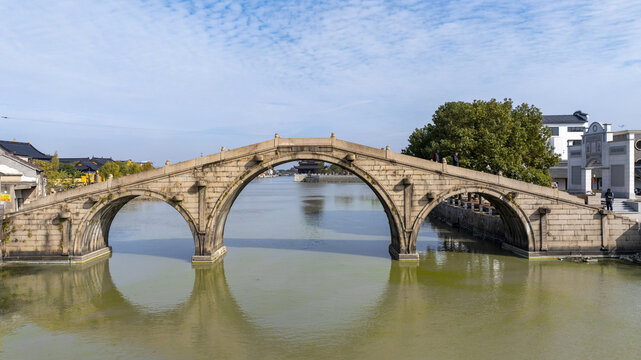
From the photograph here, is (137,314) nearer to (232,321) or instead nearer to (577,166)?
(232,321)

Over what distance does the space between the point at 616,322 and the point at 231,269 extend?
17536 millimetres

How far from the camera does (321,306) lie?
16859 millimetres

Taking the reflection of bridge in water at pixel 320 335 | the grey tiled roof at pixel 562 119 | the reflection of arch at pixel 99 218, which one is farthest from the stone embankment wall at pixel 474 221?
the grey tiled roof at pixel 562 119

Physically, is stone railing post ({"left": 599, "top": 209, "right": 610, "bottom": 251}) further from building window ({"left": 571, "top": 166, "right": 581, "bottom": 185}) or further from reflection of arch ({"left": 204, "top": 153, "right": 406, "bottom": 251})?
building window ({"left": 571, "top": 166, "right": 581, "bottom": 185})

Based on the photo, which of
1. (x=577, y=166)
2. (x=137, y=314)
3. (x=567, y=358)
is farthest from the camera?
(x=577, y=166)

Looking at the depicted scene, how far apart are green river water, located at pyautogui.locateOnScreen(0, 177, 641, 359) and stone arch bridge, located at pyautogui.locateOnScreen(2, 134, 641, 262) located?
1498 mm

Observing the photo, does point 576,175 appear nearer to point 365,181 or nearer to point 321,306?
point 365,181

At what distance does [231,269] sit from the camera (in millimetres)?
22859

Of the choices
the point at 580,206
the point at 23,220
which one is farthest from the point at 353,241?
the point at 23,220

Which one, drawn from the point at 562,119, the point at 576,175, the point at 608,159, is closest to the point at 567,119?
the point at 562,119

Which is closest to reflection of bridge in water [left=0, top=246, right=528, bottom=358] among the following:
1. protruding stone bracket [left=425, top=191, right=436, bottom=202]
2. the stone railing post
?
protruding stone bracket [left=425, top=191, right=436, bottom=202]

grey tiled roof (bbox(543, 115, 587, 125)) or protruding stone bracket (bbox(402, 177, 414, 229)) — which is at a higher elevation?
grey tiled roof (bbox(543, 115, 587, 125))

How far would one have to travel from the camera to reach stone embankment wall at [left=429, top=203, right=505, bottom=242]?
2867cm

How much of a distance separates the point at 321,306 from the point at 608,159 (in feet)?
113
